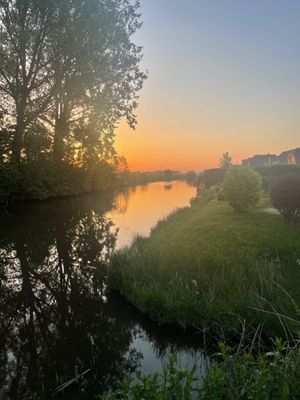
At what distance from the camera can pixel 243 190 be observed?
20.3 m

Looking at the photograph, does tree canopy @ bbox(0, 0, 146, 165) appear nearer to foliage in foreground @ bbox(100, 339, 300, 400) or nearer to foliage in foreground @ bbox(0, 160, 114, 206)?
foliage in foreground @ bbox(0, 160, 114, 206)

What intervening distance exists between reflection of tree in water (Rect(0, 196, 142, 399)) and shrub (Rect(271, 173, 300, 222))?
8.94 meters

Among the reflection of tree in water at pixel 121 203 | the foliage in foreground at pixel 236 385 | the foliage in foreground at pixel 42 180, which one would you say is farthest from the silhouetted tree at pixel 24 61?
the foliage in foreground at pixel 236 385

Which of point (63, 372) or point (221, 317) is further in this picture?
point (221, 317)

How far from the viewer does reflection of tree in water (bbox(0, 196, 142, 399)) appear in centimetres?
668

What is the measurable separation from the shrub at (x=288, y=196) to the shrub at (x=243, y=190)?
3.25 metres

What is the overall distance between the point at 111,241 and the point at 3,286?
8.21m

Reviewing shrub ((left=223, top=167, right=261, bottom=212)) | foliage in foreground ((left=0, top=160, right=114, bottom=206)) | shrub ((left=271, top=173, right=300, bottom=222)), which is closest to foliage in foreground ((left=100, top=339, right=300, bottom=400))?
shrub ((left=271, top=173, right=300, bottom=222))

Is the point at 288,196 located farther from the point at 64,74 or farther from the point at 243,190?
the point at 64,74

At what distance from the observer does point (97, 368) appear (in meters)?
6.89

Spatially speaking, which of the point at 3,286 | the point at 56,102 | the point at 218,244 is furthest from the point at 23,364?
the point at 56,102

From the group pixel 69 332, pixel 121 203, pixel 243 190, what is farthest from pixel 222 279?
pixel 121 203

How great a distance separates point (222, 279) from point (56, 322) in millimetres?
4747

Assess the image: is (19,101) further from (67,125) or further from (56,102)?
(67,125)
